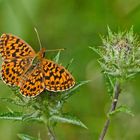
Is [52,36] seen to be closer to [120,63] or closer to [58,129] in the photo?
[58,129]

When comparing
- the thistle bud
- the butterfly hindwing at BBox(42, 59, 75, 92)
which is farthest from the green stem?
the thistle bud

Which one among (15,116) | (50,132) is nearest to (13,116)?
(15,116)

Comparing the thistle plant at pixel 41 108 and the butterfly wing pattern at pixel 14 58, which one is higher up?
the butterfly wing pattern at pixel 14 58

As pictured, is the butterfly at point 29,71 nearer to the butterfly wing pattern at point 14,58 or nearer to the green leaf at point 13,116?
the butterfly wing pattern at point 14,58

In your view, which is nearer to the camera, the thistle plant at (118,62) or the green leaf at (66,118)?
the green leaf at (66,118)

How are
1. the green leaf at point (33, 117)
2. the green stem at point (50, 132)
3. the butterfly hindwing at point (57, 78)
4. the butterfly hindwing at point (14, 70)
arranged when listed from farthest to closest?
the green stem at point (50, 132) → the green leaf at point (33, 117) → the butterfly hindwing at point (14, 70) → the butterfly hindwing at point (57, 78)

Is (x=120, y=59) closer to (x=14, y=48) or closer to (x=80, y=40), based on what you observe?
(x=14, y=48)

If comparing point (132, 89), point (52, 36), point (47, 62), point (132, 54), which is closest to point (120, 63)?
point (132, 54)

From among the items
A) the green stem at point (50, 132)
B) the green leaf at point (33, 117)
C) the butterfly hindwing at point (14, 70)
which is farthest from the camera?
the green stem at point (50, 132)

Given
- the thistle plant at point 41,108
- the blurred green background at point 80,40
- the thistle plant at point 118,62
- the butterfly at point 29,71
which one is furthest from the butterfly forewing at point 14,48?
the blurred green background at point 80,40
